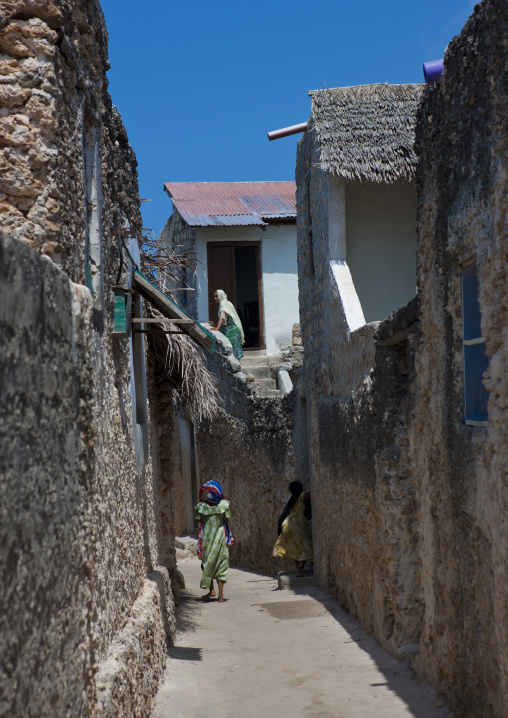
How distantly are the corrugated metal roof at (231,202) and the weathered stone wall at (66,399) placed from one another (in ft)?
36.6

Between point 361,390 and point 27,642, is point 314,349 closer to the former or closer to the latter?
point 361,390

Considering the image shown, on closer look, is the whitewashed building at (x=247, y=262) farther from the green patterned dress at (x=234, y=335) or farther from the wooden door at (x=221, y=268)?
the green patterned dress at (x=234, y=335)

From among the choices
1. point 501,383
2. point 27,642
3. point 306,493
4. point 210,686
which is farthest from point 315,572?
point 27,642

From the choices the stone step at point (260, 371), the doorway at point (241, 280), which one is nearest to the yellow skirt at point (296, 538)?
the stone step at point (260, 371)

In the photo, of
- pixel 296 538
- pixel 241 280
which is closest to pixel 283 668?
pixel 296 538

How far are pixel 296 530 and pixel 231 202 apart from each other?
10282mm

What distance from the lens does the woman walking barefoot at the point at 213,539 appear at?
9469mm

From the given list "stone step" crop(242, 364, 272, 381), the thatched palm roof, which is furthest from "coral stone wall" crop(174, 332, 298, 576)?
the thatched palm roof

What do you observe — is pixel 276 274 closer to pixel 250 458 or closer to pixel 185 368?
pixel 250 458

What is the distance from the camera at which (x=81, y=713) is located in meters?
3.00

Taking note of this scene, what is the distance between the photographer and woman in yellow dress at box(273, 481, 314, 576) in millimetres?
10055

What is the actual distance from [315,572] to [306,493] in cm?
99

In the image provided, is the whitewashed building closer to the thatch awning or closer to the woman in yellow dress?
the woman in yellow dress

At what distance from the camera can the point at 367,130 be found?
29.5ft
